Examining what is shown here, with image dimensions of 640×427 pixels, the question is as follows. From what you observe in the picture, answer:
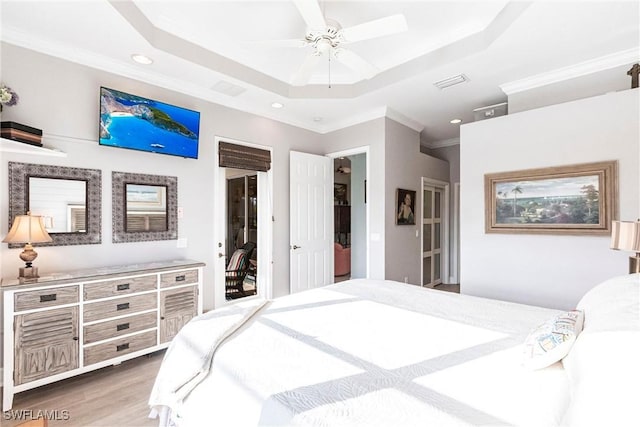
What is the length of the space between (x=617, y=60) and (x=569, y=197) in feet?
4.33

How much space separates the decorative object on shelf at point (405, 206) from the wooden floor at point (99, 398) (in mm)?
3443

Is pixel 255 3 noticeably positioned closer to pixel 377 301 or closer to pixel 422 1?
pixel 422 1

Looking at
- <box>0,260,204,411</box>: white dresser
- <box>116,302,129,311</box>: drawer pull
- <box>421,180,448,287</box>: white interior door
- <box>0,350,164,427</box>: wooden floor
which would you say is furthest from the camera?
<box>421,180,448,287</box>: white interior door

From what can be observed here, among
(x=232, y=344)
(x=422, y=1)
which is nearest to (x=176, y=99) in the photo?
(x=422, y=1)

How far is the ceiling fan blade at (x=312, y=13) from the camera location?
183cm

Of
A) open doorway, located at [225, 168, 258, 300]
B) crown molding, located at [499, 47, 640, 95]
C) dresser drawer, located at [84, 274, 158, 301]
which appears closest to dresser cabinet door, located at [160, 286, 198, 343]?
dresser drawer, located at [84, 274, 158, 301]

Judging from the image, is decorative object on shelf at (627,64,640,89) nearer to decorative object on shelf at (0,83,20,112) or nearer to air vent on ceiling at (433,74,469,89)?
air vent on ceiling at (433,74,469,89)

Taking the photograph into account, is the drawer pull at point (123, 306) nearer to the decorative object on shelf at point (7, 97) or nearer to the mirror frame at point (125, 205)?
the mirror frame at point (125, 205)

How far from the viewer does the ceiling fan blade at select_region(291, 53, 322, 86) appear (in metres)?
2.34

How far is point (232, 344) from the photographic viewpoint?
1406 millimetres

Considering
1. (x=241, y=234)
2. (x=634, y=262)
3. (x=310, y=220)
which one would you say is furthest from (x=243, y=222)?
(x=634, y=262)

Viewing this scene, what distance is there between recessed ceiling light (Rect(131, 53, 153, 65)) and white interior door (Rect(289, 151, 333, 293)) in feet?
6.58

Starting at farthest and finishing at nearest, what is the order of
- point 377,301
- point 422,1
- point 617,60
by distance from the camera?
point 617,60
point 422,1
point 377,301

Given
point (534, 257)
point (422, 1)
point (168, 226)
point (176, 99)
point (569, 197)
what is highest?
point (422, 1)
